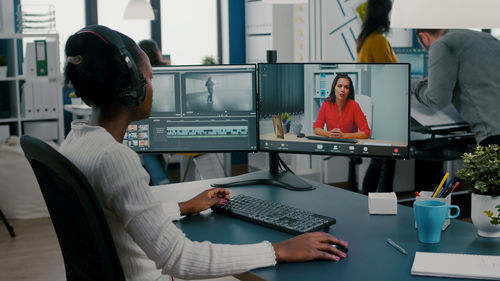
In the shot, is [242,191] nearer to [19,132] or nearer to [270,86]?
[270,86]

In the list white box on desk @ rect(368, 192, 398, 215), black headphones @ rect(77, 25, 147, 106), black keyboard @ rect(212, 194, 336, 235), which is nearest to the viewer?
black headphones @ rect(77, 25, 147, 106)

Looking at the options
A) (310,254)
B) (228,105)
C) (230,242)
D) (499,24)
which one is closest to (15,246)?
(228,105)

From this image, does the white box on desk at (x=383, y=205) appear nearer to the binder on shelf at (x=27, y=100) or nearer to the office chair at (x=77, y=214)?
the office chair at (x=77, y=214)

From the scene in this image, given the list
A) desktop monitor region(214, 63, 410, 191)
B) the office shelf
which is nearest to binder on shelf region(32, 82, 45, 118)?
the office shelf

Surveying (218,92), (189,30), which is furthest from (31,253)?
(189,30)

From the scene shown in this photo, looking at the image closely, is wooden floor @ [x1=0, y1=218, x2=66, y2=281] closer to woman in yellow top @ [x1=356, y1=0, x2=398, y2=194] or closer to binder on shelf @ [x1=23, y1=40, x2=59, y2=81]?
binder on shelf @ [x1=23, y1=40, x2=59, y2=81]

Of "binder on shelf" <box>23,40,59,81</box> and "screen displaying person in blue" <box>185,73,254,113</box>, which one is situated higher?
"binder on shelf" <box>23,40,59,81</box>

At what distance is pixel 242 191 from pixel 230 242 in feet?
1.85

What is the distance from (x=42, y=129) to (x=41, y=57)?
0.57 meters

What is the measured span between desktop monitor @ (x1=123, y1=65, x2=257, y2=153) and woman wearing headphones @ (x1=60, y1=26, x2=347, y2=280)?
2.58 feet

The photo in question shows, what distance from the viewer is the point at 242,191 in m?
2.14

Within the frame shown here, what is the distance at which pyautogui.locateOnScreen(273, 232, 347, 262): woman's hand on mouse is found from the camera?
1.39 meters

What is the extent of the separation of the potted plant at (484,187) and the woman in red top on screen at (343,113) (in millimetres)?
525

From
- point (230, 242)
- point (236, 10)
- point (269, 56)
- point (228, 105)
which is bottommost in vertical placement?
point (230, 242)
